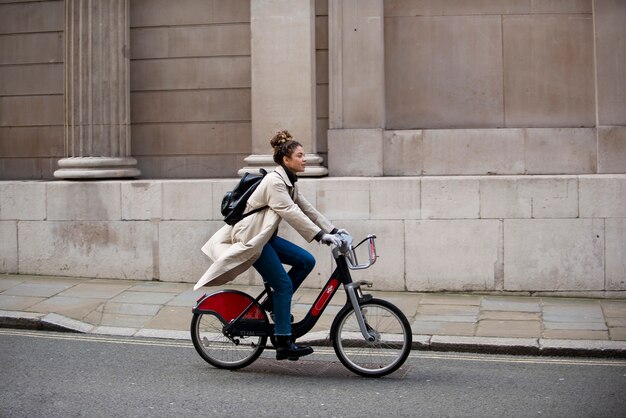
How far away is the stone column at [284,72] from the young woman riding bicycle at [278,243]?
4355mm

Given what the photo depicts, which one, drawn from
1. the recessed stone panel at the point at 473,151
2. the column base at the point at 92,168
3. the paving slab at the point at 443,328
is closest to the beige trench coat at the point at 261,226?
the paving slab at the point at 443,328

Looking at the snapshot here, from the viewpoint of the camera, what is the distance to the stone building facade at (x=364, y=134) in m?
11.3

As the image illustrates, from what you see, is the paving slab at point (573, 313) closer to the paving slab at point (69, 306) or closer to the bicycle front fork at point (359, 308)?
the bicycle front fork at point (359, 308)

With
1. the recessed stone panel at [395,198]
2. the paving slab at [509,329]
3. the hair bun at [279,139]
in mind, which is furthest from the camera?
the recessed stone panel at [395,198]

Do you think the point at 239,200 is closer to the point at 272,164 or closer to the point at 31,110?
the point at 272,164

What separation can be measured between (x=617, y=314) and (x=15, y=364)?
6.15 meters

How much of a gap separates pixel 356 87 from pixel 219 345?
5.19 m

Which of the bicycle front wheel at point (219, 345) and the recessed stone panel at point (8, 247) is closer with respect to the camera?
the bicycle front wheel at point (219, 345)

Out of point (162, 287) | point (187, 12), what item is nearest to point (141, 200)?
point (162, 287)

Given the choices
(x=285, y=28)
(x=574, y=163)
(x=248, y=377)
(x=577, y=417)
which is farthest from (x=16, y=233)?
(x=577, y=417)

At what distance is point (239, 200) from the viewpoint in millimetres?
7711

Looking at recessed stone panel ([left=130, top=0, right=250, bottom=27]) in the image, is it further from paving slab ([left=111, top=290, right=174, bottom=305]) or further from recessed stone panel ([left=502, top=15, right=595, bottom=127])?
paving slab ([left=111, top=290, right=174, bottom=305])

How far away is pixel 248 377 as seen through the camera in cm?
759

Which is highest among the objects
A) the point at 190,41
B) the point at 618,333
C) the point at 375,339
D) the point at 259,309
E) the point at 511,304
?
the point at 190,41
